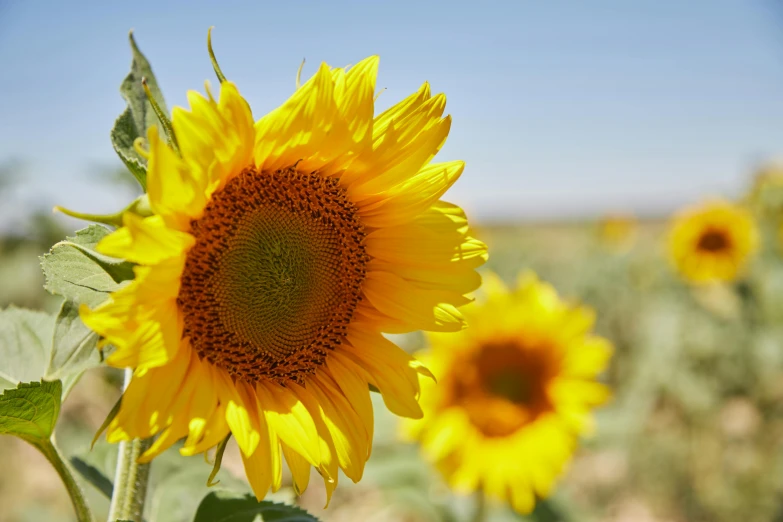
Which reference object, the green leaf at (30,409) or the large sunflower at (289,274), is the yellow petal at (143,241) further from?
the green leaf at (30,409)

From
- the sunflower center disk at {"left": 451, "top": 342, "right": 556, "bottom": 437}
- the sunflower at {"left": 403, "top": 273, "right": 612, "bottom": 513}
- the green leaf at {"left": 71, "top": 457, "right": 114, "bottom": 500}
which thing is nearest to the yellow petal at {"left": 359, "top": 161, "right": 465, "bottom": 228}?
the green leaf at {"left": 71, "top": 457, "right": 114, "bottom": 500}

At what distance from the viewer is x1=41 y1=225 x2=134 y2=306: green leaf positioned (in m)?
0.82

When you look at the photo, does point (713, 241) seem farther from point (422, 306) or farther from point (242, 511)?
point (242, 511)

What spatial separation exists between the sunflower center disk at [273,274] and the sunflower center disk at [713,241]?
5801 mm

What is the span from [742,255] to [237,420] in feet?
20.1

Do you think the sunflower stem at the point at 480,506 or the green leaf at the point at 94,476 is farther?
the sunflower stem at the point at 480,506

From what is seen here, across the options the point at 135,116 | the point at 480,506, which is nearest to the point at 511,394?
the point at 480,506

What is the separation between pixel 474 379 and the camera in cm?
293

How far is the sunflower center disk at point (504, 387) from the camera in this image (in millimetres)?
2861

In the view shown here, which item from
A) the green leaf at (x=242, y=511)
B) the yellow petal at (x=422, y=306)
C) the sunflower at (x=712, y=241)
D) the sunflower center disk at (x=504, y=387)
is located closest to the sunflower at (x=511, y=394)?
the sunflower center disk at (x=504, y=387)

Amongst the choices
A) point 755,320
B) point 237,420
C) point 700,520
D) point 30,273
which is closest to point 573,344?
point 237,420

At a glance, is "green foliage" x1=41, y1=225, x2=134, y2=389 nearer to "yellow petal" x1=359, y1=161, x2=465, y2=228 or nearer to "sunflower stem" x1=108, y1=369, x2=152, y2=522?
"sunflower stem" x1=108, y1=369, x2=152, y2=522

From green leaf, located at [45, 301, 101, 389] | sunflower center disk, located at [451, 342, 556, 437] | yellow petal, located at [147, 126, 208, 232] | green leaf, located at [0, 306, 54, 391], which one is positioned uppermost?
yellow petal, located at [147, 126, 208, 232]

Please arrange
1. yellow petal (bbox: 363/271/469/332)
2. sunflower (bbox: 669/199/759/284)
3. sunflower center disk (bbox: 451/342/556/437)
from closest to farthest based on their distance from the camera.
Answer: yellow petal (bbox: 363/271/469/332)
sunflower center disk (bbox: 451/342/556/437)
sunflower (bbox: 669/199/759/284)
